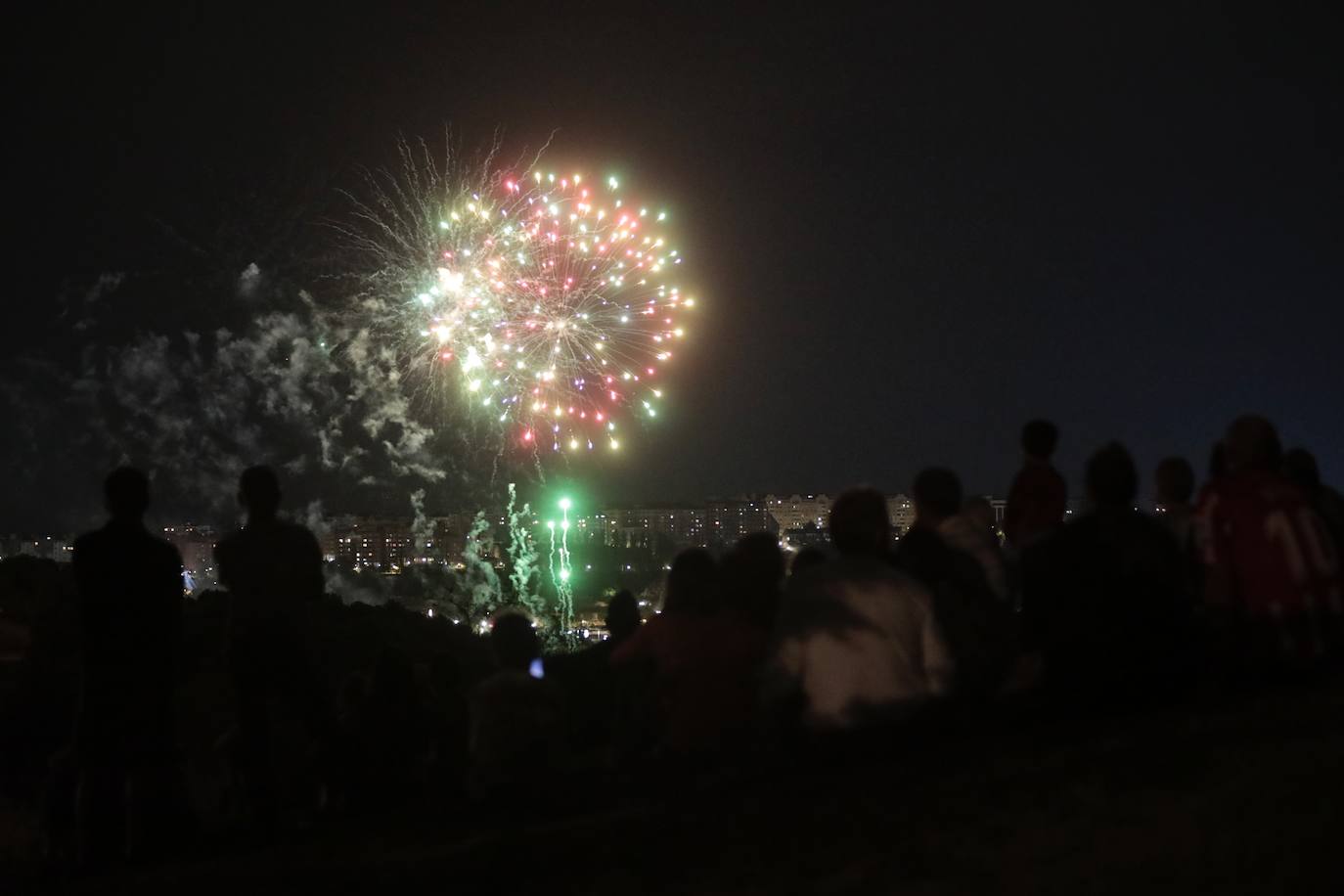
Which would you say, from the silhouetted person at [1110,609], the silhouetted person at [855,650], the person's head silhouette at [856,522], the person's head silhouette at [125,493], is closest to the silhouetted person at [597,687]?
the person's head silhouette at [125,493]

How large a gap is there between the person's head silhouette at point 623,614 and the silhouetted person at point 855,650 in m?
2.99

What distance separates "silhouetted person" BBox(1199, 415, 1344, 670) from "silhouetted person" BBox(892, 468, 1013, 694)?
37.0 inches

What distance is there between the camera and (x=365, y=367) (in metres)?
27.1

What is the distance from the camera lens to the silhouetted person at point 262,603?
677cm

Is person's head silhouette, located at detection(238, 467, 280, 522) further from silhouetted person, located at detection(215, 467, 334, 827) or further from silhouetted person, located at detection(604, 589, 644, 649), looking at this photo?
silhouetted person, located at detection(604, 589, 644, 649)

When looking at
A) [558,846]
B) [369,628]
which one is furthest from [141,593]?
[369,628]

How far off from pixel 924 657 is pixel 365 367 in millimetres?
23238

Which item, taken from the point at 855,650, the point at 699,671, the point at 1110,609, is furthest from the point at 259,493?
the point at 1110,609

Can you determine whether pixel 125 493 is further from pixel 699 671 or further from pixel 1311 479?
pixel 1311 479

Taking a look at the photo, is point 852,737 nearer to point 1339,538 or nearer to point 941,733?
point 941,733

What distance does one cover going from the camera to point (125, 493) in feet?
20.4

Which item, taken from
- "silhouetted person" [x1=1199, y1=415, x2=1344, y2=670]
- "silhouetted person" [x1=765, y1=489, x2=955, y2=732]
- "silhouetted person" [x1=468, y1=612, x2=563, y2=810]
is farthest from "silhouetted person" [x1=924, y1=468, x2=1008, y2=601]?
"silhouetted person" [x1=468, y1=612, x2=563, y2=810]

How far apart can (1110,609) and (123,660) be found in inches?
164

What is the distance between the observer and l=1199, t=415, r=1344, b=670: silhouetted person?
5898 millimetres
